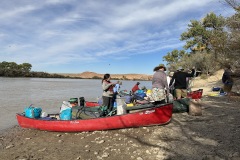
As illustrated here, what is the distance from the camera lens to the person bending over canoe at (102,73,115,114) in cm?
961

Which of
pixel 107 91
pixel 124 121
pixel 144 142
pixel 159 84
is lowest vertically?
pixel 144 142

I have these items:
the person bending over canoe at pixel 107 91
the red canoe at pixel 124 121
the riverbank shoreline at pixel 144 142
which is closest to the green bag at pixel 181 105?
the riverbank shoreline at pixel 144 142

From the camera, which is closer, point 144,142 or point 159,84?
point 144,142

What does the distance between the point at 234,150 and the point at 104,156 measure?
10.4ft

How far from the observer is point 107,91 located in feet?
32.2

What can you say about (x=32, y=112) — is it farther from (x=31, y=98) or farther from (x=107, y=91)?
(x=31, y=98)

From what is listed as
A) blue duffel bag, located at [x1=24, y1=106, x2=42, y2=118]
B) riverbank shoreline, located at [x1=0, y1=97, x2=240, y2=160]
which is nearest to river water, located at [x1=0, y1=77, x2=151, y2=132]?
blue duffel bag, located at [x1=24, y1=106, x2=42, y2=118]

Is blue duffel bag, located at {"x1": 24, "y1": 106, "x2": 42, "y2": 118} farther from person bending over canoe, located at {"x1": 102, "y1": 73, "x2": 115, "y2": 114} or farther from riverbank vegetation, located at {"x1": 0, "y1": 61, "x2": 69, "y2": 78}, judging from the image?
riverbank vegetation, located at {"x1": 0, "y1": 61, "x2": 69, "y2": 78}

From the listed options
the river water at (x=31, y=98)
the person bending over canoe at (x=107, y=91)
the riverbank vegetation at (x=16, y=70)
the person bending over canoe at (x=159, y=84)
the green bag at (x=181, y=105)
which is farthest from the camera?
the riverbank vegetation at (x=16, y=70)

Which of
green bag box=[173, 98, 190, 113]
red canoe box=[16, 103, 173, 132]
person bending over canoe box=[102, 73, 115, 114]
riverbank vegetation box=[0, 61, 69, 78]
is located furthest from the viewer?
riverbank vegetation box=[0, 61, 69, 78]

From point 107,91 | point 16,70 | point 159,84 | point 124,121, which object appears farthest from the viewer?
point 16,70

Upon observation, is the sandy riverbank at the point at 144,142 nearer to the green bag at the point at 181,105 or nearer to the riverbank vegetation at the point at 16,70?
the green bag at the point at 181,105

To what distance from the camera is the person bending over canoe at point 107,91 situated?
378 inches

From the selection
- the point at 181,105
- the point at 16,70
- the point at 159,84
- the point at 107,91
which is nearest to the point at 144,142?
the point at 159,84
